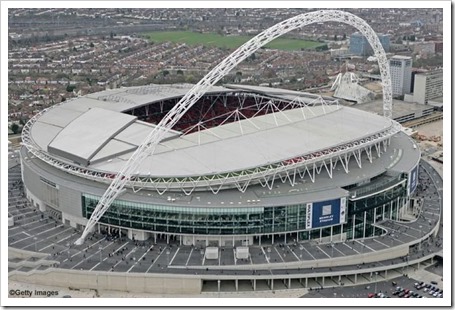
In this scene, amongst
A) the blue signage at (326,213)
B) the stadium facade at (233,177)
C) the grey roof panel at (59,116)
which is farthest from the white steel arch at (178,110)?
the grey roof panel at (59,116)

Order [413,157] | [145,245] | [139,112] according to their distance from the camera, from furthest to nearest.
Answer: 1. [139,112]
2. [413,157]
3. [145,245]

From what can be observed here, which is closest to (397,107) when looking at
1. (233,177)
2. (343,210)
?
(343,210)

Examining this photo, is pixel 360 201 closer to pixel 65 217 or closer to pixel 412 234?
pixel 412 234

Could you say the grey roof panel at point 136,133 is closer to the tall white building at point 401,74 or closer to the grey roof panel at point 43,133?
the grey roof panel at point 43,133

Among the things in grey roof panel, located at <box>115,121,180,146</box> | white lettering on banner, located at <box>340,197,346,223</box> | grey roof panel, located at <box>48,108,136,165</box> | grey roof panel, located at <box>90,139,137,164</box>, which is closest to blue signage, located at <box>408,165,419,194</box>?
white lettering on banner, located at <box>340,197,346,223</box>

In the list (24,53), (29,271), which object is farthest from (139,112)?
(24,53)

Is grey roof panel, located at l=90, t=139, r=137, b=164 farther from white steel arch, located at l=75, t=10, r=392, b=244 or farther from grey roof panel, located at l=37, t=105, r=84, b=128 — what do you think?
grey roof panel, located at l=37, t=105, r=84, b=128
